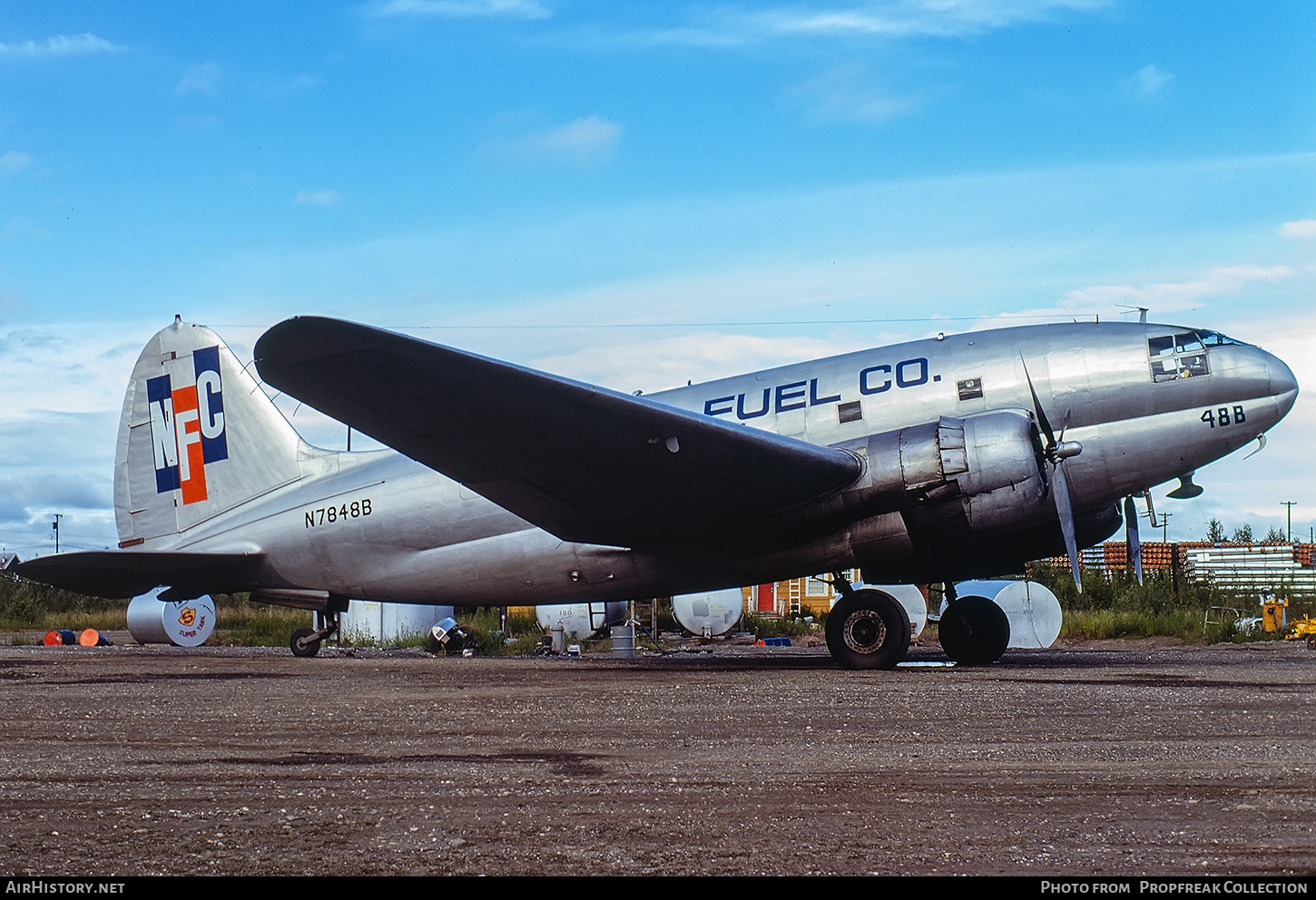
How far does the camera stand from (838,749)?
7.03 m

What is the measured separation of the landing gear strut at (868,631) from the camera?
1410cm

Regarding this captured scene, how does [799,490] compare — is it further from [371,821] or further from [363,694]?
[371,821]

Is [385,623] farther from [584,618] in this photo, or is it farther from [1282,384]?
[1282,384]

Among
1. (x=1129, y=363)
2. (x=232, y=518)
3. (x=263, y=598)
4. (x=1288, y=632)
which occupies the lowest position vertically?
(x=1288, y=632)

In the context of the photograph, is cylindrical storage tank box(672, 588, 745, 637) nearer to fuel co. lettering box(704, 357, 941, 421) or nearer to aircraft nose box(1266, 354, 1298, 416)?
fuel co. lettering box(704, 357, 941, 421)

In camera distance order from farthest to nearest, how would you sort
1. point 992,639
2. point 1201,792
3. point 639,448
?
point 992,639, point 639,448, point 1201,792

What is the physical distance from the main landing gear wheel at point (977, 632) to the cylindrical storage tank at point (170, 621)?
2127 centimetres

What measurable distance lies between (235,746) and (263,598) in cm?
1179

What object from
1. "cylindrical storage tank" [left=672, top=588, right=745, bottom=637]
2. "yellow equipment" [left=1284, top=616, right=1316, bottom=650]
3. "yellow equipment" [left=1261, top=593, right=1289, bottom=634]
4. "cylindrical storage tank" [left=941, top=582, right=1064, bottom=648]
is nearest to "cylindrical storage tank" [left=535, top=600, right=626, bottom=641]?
"cylindrical storage tank" [left=672, top=588, right=745, bottom=637]

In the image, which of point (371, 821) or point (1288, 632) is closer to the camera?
point (371, 821)

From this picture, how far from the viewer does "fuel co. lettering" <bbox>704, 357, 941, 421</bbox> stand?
48.4 feet

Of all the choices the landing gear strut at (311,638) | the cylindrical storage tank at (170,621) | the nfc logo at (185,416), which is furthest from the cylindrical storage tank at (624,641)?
the cylindrical storage tank at (170,621)

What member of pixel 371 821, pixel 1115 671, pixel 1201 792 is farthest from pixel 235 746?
pixel 1115 671

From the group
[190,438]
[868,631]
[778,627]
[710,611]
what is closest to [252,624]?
[710,611]
